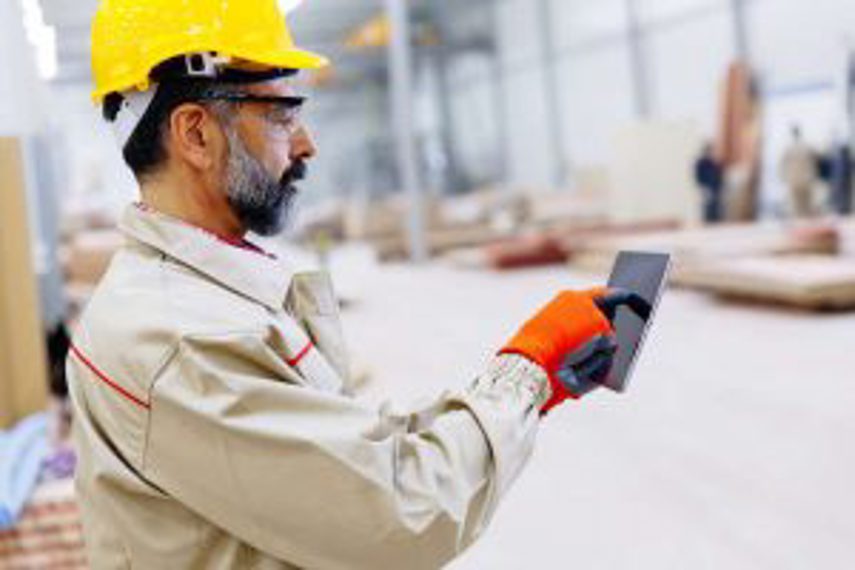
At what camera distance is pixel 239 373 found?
4.37ft

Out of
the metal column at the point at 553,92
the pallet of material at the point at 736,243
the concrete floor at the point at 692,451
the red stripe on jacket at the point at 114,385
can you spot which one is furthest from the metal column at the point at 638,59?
the red stripe on jacket at the point at 114,385

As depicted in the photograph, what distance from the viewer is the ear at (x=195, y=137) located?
5.07 feet

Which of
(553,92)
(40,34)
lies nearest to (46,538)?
(40,34)

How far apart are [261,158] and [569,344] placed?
0.52 meters

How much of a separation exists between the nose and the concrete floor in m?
1.68

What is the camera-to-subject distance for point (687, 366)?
530 cm

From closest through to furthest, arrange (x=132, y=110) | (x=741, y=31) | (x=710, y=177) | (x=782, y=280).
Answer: (x=132, y=110) → (x=782, y=280) → (x=710, y=177) → (x=741, y=31)

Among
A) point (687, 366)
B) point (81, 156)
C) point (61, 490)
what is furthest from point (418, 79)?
point (61, 490)

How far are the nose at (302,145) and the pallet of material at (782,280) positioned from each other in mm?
5174

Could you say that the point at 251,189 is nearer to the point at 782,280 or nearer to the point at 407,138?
the point at 782,280

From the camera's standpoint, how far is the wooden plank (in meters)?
4.26

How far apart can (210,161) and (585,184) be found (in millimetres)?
15150

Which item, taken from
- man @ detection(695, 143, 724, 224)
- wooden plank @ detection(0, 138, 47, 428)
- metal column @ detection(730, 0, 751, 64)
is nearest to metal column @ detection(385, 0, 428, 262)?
man @ detection(695, 143, 724, 224)

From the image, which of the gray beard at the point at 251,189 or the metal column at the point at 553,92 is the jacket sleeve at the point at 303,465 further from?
the metal column at the point at 553,92
